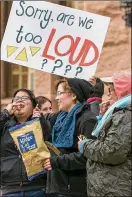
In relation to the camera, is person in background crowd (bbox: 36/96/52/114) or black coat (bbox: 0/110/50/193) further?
person in background crowd (bbox: 36/96/52/114)

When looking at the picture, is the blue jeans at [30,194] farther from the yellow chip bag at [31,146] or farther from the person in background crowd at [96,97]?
the person in background crowd at [96,97]

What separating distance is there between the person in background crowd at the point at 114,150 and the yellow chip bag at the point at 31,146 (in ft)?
2.40

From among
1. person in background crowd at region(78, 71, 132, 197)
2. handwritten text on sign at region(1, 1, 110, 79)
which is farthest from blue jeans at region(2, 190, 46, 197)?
person in background crowd at region(78, 71, 132, 197)

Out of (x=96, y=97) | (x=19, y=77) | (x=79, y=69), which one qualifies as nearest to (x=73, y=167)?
(x=96, y=97)

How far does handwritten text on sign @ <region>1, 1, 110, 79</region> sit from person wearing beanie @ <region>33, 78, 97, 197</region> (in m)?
0.79

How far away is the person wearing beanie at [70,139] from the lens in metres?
5.44

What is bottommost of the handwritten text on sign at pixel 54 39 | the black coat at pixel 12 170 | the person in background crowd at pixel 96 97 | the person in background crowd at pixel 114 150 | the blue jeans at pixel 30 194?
the blue jeans at pixel 30 194

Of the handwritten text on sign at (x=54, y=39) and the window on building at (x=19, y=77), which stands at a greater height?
the handwritten text on sign at (x=54, y=39)

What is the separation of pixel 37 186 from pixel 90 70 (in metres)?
1.13

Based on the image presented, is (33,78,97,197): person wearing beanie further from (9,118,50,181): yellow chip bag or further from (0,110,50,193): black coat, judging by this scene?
(0,110,50,193): black coat

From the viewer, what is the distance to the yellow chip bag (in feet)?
18.4

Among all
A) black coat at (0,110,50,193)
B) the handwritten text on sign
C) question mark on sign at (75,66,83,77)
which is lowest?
black coat at (0,110,50,193)

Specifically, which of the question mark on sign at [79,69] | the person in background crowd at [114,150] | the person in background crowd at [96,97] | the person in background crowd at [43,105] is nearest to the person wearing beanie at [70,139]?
the person in background crowd at [96,97]

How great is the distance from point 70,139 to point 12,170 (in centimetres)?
78
